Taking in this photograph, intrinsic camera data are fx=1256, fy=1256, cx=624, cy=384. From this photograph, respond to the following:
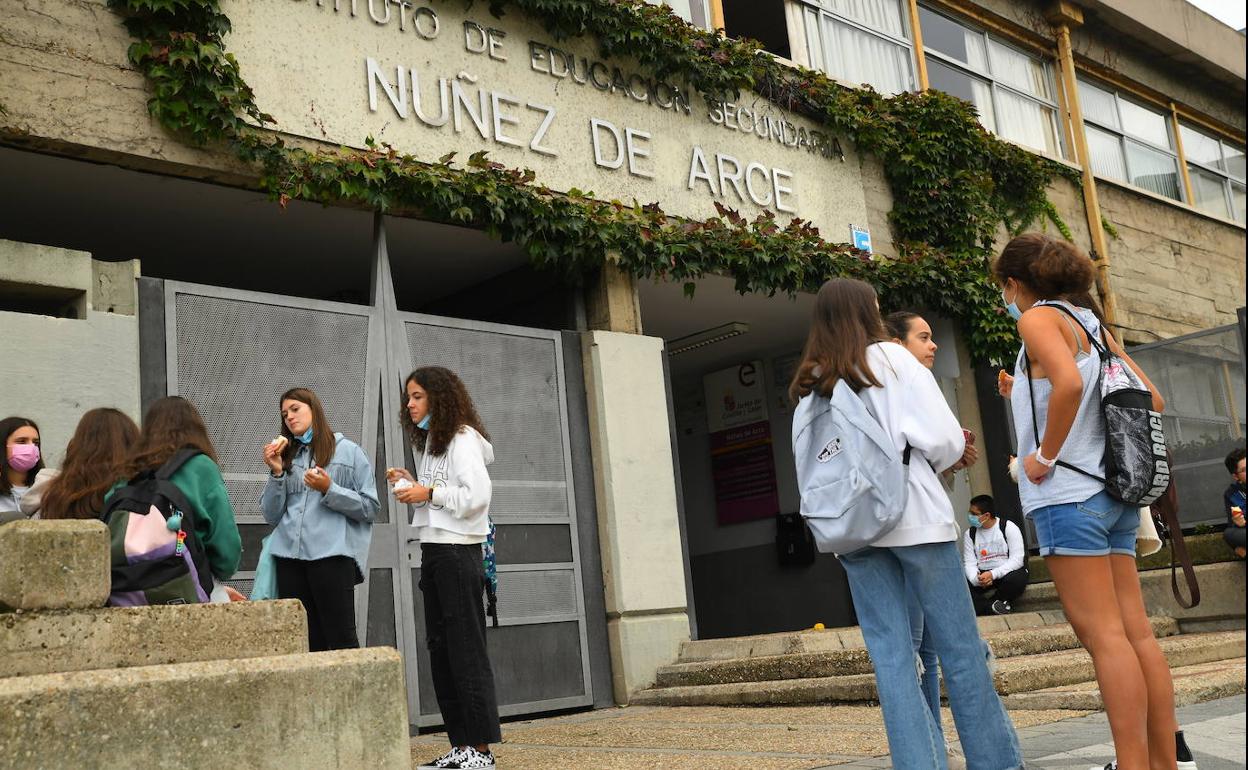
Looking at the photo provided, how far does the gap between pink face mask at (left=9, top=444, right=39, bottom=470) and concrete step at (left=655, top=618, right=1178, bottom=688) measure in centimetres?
448

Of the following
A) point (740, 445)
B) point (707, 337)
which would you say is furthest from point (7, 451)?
point (740, 445)

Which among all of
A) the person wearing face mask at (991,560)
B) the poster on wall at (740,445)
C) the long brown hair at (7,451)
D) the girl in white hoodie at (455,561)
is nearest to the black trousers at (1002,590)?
the person wearing face mask at (991,560)

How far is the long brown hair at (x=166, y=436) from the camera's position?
192 inches

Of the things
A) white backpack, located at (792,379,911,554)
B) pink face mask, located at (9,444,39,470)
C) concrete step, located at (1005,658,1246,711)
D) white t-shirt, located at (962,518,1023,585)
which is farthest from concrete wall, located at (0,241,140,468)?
white t-shirt, located at (962,518,1023,585)

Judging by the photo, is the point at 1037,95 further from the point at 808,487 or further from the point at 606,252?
the point at 808,487

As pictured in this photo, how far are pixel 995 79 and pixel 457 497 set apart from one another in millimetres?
10567

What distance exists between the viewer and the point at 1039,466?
3949 millimetres

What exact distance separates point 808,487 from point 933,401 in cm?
48

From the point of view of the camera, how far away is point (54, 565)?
11.3 feet

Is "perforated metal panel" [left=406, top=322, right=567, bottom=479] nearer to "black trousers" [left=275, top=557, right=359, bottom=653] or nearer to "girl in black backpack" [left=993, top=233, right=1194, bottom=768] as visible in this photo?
"black trousers" [left=275, top=557, right=359, bottom=653]

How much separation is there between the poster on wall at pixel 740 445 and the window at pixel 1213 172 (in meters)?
7.05

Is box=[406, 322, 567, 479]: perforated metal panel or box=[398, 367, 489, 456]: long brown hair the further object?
box=[406, 322, 567, 479]: perforated metal panel

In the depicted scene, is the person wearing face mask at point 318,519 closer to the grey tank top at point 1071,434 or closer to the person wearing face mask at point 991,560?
the grey tank top at point 1071,434

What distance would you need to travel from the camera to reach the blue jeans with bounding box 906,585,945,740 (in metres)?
3.97
